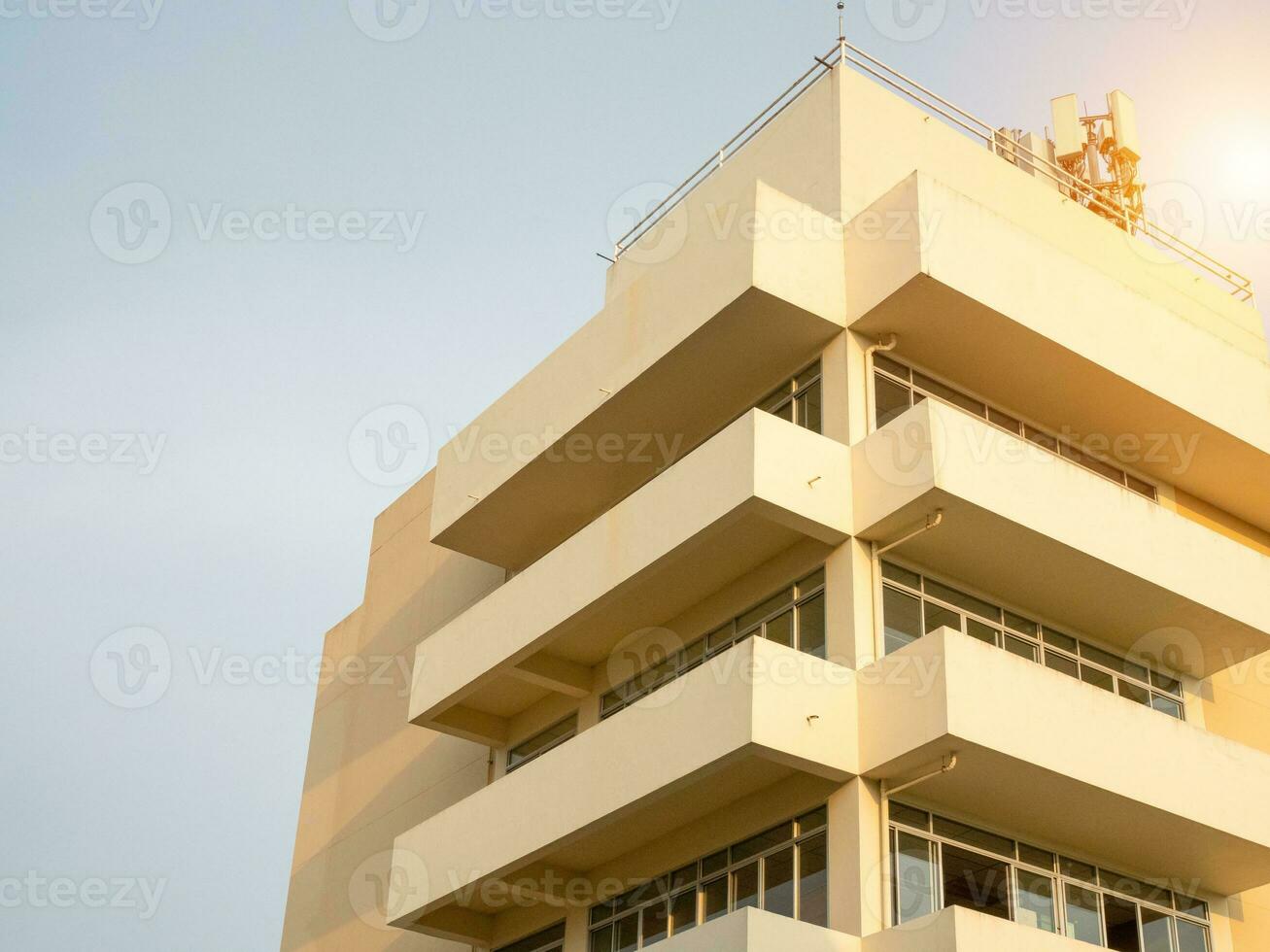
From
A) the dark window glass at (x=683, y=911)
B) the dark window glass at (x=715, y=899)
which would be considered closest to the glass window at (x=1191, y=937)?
the dark window glass at (x=715, y=899)

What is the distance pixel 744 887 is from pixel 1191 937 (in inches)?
225

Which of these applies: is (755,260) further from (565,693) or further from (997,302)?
(565,693)

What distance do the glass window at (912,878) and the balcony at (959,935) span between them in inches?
29.7

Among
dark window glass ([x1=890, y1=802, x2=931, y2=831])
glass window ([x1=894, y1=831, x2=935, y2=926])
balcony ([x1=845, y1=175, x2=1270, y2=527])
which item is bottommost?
glass window ([x1=894, y1=831, x2=935, y2=926])

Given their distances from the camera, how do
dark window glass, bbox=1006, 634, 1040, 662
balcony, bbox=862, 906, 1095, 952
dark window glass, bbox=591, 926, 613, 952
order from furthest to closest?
dark window glass, bbox=591, 926, 613, 952 → dark window glass, bbox=1006, 634, 1040, 662 → balcony, bbox=862, 906, 1095, 952

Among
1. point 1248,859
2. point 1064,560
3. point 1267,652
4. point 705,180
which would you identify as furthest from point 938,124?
point 1248,859

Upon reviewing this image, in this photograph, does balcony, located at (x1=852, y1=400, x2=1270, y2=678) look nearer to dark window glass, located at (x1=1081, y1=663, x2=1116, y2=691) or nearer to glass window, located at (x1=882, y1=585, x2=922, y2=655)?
dark window glass, located at (x1=1081, y1=663, x2=1116, y2=691)

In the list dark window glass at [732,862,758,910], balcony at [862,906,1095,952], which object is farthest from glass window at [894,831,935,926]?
dark window glass at [732,862,758,910]

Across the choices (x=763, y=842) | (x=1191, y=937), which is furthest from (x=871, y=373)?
(x=1191, y=937)

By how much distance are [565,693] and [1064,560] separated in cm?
760

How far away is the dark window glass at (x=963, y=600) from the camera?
19078 millimetres

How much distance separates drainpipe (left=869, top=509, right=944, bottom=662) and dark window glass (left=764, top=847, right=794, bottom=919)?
8.19ft

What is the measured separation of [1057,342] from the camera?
19.7 metres

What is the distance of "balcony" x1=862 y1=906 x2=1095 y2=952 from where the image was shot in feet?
49.5
